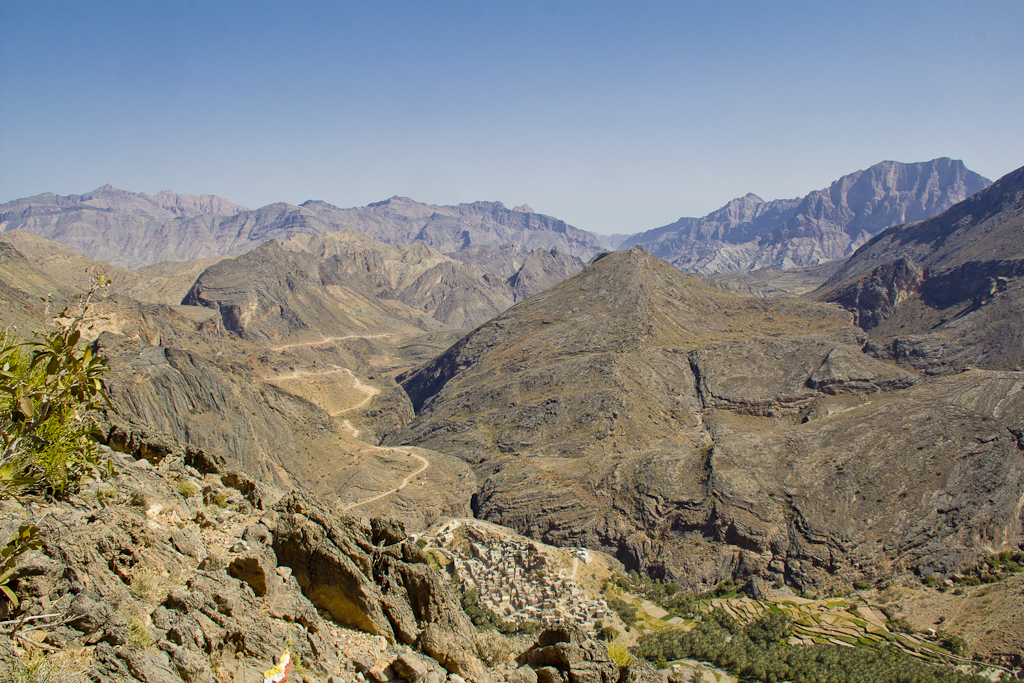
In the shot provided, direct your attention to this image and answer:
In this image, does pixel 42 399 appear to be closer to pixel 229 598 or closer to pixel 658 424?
pixel 229 598

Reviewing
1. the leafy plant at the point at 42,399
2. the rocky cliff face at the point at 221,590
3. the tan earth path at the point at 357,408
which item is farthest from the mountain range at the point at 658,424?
the leafy plant at the point at 42,399

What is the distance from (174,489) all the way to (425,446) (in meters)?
71.0

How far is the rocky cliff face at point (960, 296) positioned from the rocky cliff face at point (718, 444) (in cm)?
1291

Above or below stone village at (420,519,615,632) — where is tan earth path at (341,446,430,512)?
above

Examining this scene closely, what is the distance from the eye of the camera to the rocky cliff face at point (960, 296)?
10256 centimetres

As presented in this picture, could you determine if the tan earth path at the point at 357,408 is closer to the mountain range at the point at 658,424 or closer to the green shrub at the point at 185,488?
the mountain range at the point at 658,424

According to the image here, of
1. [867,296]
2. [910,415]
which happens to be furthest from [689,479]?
[867,296]

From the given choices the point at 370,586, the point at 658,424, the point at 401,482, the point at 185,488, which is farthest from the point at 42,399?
the point at 658,424

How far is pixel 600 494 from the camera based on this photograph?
6450cm

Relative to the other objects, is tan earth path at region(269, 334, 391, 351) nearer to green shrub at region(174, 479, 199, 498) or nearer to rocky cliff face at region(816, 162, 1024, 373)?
rocky cliff face at region(816, 162, 1024, 373)

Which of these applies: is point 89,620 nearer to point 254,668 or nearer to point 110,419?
point 254,668

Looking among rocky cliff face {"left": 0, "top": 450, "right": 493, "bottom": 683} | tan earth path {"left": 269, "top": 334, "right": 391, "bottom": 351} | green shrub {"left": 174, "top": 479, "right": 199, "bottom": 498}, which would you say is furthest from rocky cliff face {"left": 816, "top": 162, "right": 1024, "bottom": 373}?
tan earth path {"left": 269, "top": 334, "right": 391, "bottom": 351}

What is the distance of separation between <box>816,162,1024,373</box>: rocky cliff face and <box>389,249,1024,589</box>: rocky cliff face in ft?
42.4

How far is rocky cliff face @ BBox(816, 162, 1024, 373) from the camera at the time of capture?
102562 mm
